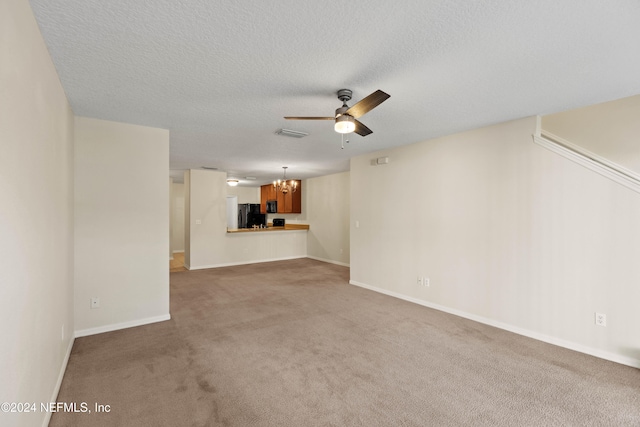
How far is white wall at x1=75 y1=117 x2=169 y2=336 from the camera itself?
3.23 metres

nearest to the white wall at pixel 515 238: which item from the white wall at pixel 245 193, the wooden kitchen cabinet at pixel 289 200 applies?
the wooden kitchen cabinet at pixel 289 200

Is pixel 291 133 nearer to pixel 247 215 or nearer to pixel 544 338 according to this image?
pixel 544 338

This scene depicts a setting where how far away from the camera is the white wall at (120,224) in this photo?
323 centimetres

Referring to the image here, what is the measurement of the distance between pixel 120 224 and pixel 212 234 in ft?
12.8

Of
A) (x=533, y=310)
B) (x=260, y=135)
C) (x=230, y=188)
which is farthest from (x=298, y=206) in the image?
(x=533, y=310)

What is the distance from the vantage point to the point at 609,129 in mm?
3465

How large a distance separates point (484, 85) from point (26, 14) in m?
3.11

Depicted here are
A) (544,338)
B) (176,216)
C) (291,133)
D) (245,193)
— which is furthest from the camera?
(245,193)

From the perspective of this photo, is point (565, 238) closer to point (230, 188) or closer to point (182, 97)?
point (182, 97)

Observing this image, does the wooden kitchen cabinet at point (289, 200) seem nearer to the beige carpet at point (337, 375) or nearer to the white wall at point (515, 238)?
the white wall at point (515, 238)

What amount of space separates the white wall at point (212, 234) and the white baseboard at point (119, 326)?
3492 mm

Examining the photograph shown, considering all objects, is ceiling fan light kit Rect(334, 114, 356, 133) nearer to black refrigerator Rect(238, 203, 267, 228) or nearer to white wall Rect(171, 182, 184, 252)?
black refrigerator Rect(238, 203, 267, 228)

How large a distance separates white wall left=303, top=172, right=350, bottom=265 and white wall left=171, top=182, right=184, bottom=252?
414cm

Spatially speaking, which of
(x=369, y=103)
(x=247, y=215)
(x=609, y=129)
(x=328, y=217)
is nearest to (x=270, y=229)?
(x=247, y=215)
